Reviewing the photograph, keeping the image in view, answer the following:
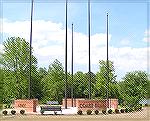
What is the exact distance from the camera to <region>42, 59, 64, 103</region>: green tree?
48.0 metres

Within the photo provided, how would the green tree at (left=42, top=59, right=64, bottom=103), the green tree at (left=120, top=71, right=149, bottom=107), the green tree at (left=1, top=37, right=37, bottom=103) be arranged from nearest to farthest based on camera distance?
the green tree at (left=120, top=71, right=149, bottom=107) < the green tree at (left=1, top=37, right=37, bottom=103) < the green tree at (left=42, top=59, right=64, bottom=103)

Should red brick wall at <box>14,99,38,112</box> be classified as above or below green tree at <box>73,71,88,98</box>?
below

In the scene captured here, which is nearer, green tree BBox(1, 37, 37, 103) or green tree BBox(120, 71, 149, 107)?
green tree BBox(120, 71, 149, 107)

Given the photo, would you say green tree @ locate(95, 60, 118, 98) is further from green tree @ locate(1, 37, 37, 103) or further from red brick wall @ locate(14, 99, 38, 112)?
red brick wall @ locate(14, 99, 38, 112)

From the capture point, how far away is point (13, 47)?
139ft

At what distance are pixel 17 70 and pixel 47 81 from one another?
9.43 metres

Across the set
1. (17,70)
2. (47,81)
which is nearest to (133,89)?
(17,70)

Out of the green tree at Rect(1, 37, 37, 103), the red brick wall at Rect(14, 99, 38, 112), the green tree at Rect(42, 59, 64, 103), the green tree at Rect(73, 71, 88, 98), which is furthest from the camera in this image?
the green tree at Rect(73, 71, 88, 98)

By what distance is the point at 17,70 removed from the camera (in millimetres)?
41562

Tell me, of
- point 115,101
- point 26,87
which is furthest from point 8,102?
point 115,101

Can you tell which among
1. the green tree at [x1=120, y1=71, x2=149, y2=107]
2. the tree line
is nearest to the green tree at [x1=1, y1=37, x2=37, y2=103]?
the tree line

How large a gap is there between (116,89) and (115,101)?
276 inches

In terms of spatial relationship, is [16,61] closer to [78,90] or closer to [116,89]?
[116,89]

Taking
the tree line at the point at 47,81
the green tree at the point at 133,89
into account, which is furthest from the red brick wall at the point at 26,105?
the green tree at the point at 133,89
